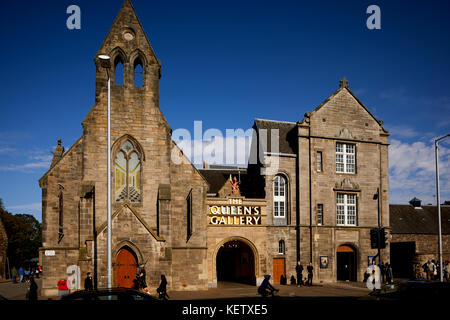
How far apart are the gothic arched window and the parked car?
1652 centimetres

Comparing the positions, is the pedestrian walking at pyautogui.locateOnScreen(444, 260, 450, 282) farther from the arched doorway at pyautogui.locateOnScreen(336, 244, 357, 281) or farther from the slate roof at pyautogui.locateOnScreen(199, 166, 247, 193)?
the slate roof at pyautogui.locateOnScreen(199, 166, 247, 193)

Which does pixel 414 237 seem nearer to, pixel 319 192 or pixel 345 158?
pixel 345 158

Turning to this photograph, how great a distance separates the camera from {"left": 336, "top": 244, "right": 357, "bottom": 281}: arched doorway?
33.7 m

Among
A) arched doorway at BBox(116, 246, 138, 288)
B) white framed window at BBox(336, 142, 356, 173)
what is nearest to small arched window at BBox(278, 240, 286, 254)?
white framed window at BBox(336, 142, 356, 173)

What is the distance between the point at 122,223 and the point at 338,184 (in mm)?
17739

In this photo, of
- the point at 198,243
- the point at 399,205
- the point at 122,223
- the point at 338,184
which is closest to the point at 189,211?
the point at 198,243

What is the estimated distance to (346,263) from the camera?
34469 millimetres

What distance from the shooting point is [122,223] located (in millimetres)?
24391

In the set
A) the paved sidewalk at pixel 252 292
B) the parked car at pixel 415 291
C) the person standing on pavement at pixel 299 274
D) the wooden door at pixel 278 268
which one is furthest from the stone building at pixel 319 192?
the parked car at pixel 415 291

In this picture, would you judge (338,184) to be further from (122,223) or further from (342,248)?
(122,223)

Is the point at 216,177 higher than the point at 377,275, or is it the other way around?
the point at 216,177

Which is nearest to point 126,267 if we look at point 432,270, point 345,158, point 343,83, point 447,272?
point 345,158

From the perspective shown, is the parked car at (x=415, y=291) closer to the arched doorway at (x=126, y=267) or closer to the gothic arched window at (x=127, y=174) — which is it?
the arched doorway at (x=126, y=267)

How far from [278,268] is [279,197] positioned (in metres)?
5.36
